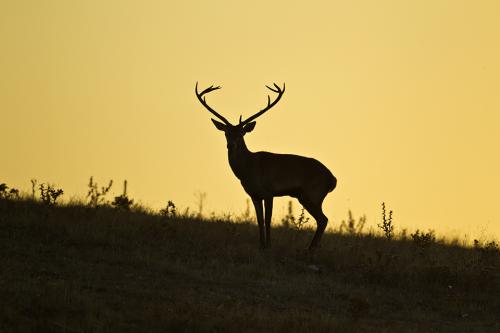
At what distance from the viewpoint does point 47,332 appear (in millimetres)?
10094

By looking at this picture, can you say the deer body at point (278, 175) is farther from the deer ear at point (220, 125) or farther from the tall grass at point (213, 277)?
the tall grass at point (213, 277)

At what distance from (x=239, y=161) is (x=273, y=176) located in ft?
2.07

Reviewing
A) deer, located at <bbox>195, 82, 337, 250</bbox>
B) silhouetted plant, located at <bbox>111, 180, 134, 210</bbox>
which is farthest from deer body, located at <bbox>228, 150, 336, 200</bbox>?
silhouetted plant, located at <bbox>111, 180, 134, 210</bbox>

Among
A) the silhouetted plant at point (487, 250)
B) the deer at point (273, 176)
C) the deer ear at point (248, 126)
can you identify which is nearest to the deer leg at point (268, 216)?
the deer at point (273, 176)

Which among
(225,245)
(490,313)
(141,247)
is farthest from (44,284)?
(490,313)

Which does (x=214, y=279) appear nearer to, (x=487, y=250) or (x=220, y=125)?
(x=220, y=125)

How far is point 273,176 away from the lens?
55.2ft

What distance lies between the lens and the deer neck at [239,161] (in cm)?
1686

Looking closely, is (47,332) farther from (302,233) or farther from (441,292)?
(302,233)

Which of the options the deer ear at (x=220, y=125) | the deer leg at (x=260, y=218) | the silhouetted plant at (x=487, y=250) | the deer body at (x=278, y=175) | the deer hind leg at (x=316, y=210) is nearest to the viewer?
the silhouetted plant at (x=487, y=250)

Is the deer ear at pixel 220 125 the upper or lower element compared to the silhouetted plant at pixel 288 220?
upper

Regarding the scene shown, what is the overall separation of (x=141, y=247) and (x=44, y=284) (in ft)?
9.75

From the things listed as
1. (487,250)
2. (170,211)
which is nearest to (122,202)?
(170,211)

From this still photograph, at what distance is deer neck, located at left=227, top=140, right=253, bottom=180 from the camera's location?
16859mm
